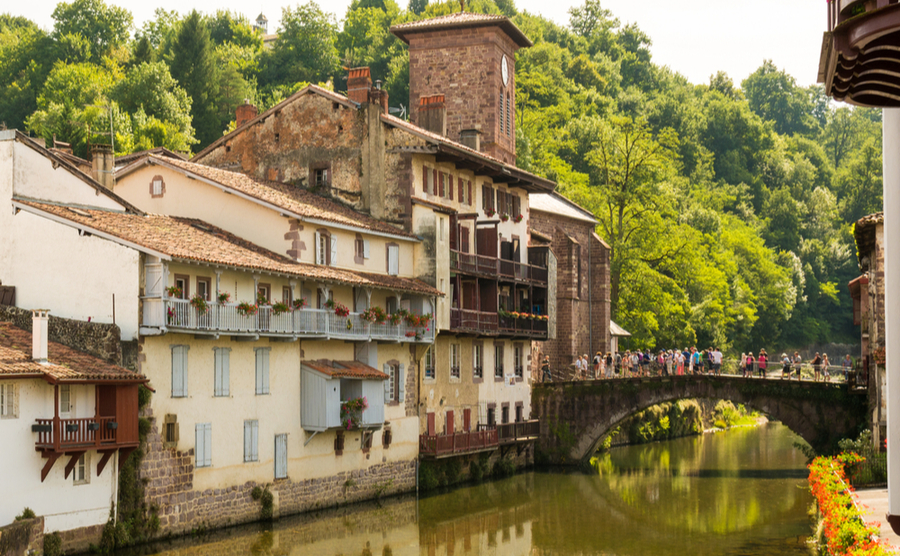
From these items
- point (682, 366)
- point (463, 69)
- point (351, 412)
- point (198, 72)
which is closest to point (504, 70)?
point (463, 69)

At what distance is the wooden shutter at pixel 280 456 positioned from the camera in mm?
34344

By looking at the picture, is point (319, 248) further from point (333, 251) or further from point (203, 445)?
point (203, 445)

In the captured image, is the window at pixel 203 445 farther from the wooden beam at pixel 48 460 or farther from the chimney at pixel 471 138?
the chimney at pixel 471 138

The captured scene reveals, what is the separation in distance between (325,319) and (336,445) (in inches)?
174

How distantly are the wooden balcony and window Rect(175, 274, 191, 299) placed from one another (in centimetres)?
2371

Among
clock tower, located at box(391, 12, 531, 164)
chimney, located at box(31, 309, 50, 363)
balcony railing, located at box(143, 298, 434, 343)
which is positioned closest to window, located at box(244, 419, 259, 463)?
balcony railing, located at box(143, 298, 434, 343)

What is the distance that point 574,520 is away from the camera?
37.6 m

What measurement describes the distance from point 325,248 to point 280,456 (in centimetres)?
751

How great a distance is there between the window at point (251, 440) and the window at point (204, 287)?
4068 mm

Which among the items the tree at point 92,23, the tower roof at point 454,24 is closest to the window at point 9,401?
the tower roof at point 454,24

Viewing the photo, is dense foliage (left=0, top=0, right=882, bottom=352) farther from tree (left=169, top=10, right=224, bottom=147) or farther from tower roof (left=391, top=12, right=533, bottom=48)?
tower roof (left=391, top=12, right=533, bottom=48)

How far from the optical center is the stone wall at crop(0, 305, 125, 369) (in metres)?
28.8

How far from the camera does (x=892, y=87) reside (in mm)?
9016

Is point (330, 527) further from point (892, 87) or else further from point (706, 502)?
point (892, 87)
